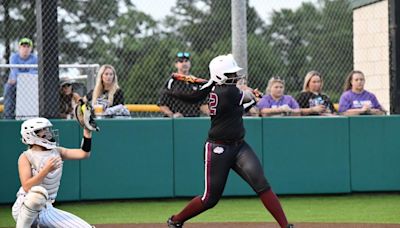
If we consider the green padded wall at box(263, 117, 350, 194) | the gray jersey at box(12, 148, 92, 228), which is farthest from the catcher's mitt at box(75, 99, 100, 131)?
the green padded wall at box(263, 117, 350, 194)

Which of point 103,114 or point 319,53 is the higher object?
point 319,53

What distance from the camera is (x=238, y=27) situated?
1168 centimetres

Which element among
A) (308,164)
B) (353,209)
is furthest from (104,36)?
(353,209)

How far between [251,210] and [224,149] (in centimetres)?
271

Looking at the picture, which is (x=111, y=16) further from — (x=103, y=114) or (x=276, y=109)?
(x=276, y=109)

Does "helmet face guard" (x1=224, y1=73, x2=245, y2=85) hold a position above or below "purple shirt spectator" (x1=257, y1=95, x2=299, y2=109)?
above

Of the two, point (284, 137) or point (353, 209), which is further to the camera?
point (284, 137)

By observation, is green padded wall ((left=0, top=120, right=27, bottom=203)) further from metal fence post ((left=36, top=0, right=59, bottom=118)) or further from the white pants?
the white pants

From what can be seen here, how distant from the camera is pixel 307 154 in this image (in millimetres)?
12016

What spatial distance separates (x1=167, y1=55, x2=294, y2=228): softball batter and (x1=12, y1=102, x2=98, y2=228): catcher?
1380 mm

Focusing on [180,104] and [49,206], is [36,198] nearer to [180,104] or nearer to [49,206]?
[49,206]

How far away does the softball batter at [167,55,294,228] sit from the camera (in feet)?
26.2

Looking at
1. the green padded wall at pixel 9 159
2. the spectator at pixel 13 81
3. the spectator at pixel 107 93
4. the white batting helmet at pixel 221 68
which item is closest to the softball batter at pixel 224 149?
the white batting helmet at pixel 221 68

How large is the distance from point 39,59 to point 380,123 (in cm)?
469
